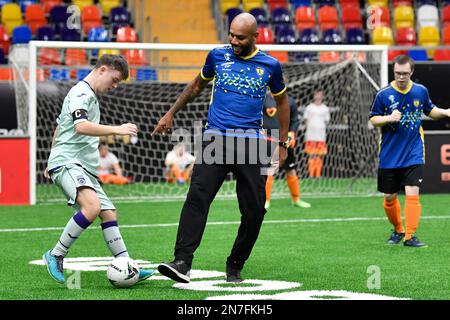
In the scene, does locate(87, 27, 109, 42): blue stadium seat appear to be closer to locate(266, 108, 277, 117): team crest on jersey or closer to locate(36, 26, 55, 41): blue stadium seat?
locate(36, 26, 55, 41): blue stadium seat

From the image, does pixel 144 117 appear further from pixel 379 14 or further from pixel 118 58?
pixel 118 58

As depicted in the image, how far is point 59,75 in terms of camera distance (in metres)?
19.3

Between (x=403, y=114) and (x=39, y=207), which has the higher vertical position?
(x=403, y=114)

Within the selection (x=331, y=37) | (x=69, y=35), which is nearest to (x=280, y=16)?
(x=331, y=37)

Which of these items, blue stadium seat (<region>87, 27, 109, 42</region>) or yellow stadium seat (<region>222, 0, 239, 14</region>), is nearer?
blue stadium seat (<region>87, 27, 109, 42</region>)

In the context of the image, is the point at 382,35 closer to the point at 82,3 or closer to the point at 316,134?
the point at 316,134

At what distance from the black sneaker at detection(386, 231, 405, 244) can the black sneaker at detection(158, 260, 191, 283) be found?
13.0 ft

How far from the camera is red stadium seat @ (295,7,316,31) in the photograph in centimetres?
2544

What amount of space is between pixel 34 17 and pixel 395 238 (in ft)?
47.5

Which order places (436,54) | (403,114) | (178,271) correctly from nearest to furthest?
(178,271)
(403,114)
(436,54)

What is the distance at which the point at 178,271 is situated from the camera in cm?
816

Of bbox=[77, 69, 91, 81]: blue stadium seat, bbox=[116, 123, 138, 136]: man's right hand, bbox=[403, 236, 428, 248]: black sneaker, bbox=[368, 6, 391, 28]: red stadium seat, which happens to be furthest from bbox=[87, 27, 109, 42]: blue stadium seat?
bbox=[116, 123, 138, 136]: man's right hand

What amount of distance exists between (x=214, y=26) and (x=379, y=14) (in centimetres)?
416

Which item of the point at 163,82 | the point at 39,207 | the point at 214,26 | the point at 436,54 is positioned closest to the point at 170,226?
the point at 39,207
